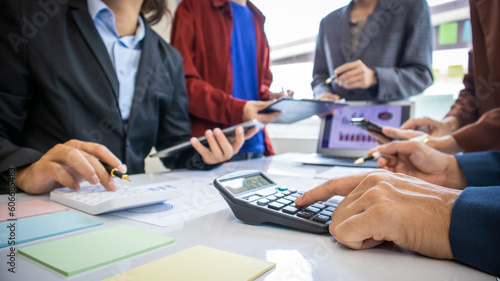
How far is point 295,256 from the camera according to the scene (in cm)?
35

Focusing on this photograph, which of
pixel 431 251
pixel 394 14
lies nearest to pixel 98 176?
pixel 431 251

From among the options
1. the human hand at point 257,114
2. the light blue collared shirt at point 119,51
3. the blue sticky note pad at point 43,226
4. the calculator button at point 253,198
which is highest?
the light blue collared shirt at point 119,51

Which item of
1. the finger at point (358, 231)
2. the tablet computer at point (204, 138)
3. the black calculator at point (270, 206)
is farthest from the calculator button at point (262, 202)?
the tablet computer at point (204, 138)

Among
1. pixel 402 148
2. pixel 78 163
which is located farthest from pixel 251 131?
pixel 78 163

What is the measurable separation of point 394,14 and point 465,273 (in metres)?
1.39

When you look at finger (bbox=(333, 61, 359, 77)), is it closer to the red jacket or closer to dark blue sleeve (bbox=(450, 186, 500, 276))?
the red jacket

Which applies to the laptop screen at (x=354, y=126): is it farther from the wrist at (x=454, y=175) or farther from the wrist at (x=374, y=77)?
the wrist at (x=454, y=175)

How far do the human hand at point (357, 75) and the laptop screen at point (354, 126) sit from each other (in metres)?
0.10

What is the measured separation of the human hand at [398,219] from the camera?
35cm

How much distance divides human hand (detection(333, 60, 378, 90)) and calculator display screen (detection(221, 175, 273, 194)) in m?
0.88

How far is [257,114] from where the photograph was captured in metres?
1.18

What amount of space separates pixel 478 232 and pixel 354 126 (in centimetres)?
102

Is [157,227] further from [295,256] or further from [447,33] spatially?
[447,33]

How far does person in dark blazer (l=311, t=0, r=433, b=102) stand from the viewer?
1.33 metres
